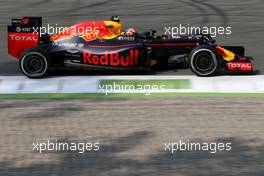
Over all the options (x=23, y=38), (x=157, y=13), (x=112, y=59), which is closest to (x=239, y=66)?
(x=112, y=59)

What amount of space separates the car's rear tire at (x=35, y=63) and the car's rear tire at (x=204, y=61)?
2.86 meters

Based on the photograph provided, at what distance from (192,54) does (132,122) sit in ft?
10.3

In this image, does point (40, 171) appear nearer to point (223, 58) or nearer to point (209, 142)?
point (209, 142)

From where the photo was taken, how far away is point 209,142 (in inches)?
402

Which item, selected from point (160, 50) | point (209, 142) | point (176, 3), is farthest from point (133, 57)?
point (176, 3)

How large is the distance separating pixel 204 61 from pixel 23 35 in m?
3.71

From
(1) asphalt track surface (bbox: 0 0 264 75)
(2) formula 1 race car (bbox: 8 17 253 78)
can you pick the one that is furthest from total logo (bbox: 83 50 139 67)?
(1) asphalt track surface (bbox: 0 0 264 75)

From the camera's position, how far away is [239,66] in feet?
46.4

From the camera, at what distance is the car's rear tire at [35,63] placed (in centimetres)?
1382

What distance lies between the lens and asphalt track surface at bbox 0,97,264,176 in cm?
930

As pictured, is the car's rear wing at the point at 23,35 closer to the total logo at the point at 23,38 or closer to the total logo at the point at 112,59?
the total logo at the point at 23,38

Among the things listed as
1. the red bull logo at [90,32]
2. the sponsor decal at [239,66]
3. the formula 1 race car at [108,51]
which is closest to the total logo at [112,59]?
the formula 1 race car at [108,51]

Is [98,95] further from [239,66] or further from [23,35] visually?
[239,66]

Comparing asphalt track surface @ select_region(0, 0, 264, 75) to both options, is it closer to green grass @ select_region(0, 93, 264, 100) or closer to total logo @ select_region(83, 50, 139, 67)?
total logo @ select_region(83, 50, 139, 67)
